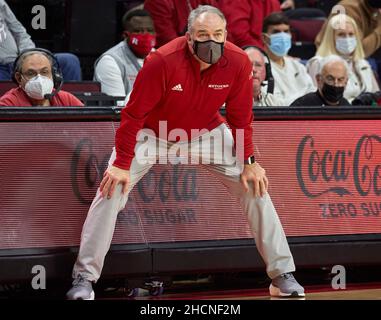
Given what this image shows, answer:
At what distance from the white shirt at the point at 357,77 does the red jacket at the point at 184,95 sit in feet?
10.3

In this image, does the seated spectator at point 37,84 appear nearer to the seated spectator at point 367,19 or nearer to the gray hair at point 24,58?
the gray hair at point 24,58

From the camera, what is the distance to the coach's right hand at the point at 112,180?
573 cm

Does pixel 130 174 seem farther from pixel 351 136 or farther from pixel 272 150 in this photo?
pixel 351 136

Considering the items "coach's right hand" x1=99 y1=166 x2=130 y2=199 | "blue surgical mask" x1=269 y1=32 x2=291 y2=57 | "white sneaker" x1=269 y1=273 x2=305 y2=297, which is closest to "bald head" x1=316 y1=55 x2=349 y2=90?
"blue surgical mask" x1=269 y1=32 x2=291 y2=57

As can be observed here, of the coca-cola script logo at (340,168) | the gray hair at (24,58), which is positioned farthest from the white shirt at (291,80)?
the gray hair at (24,58)

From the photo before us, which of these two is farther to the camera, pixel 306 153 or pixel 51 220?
pixel 306 153

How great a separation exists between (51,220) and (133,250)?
0.52m

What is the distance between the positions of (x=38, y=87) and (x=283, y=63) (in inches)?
118

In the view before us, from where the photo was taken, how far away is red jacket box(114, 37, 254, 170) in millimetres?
5723
